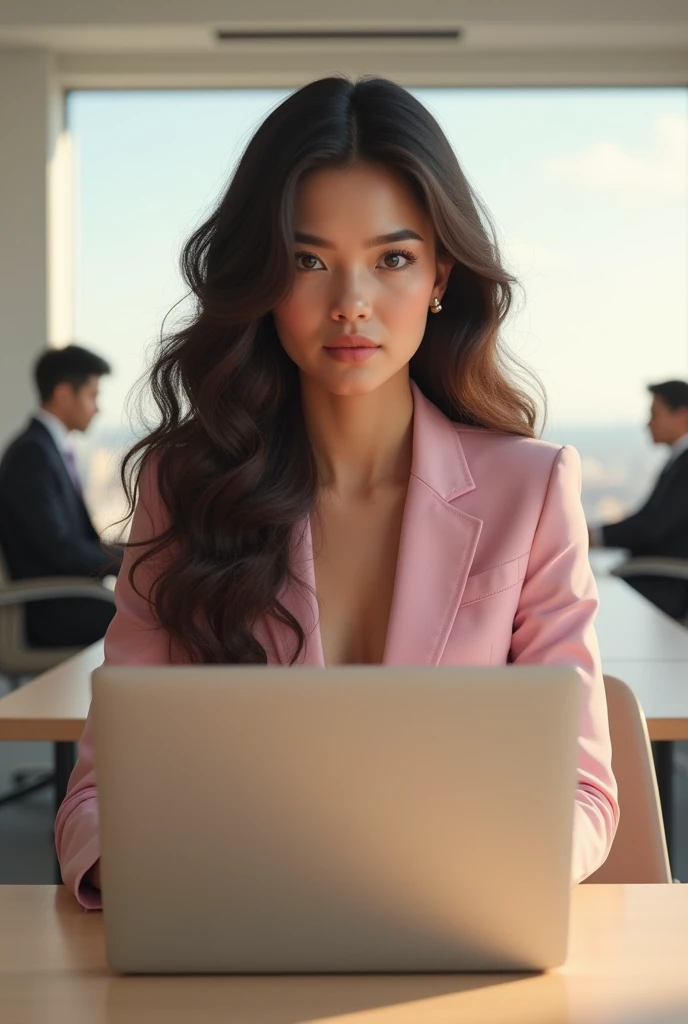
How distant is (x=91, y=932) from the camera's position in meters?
1.09

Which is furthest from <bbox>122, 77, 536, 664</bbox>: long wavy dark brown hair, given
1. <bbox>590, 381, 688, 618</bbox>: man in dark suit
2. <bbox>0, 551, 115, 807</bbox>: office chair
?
<bbox>590, 381, 688, 618</bbox>: man in dark suit

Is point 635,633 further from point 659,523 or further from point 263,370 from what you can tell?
point 659,523

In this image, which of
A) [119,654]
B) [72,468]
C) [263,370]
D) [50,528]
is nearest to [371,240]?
[263,370]

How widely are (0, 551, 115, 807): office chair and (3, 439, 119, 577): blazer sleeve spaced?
0.32m

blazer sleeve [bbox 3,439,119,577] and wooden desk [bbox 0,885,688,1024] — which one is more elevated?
wooden desk [bbox 0,885,688,1024]

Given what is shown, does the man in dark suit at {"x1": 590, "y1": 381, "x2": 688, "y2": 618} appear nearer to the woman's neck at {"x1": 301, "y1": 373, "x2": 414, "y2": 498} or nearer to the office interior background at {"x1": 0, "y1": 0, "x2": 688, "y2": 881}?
the office interior background at {"x1": 0, "y1": 0, "x2": 688, "y2": 881}

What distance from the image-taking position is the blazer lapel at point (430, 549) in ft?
4.92

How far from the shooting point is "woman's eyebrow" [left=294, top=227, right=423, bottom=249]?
4.78 feet

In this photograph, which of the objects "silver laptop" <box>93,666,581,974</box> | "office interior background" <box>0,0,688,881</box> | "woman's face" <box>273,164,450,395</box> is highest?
"office interior background" <box>0,0,688,881</box>

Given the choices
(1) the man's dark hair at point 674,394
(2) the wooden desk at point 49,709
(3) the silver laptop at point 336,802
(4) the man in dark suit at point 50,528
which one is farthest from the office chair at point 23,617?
(3) the silver laptop at point 336,802

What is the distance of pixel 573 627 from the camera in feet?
4.66

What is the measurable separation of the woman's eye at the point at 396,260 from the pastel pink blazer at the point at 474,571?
0.73ft

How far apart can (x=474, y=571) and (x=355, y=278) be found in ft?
1.21

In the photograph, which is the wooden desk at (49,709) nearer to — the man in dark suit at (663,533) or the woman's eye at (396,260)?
the woman's eye at (396,260)
